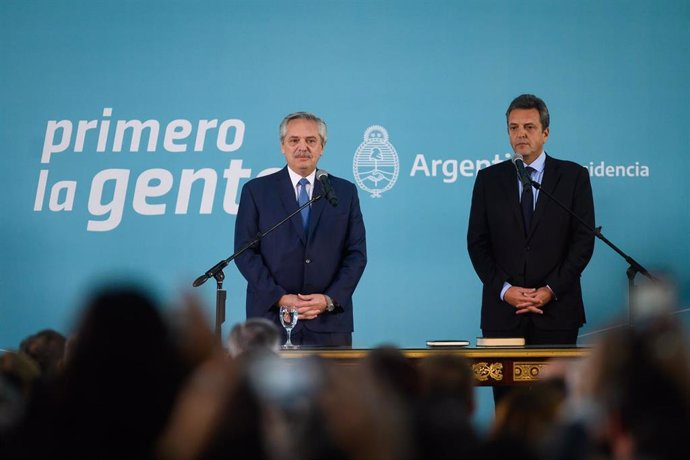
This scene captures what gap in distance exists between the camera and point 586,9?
7.98m

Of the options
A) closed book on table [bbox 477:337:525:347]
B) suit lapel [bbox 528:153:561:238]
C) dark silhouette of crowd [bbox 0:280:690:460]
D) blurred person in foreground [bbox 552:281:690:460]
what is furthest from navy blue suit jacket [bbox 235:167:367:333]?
blurred person in foreground [bbox 552:281:690:460]

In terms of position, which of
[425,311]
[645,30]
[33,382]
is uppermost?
[645,30]

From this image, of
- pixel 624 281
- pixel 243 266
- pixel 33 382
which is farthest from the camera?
pixel 624 281

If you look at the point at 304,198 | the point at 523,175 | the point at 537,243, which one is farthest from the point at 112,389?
the point at 537,243

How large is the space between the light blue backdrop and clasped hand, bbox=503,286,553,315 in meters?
1.85

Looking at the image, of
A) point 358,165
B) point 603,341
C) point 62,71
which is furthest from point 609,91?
point 603,341

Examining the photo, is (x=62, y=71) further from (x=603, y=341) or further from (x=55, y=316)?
(x=603, y=341)

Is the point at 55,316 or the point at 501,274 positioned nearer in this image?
the point at 501,274

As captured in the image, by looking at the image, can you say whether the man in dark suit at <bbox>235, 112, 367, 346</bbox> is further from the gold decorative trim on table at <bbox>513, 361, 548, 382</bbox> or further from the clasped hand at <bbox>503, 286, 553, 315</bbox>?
the gold decorative trim on table at <bbox>513, 361, 548, 382</bbox>

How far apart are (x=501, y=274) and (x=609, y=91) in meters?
2.38

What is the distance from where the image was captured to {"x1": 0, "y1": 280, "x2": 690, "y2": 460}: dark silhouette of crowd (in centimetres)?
194

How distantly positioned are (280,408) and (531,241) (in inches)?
157

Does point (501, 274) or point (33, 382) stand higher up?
point (501, 274)

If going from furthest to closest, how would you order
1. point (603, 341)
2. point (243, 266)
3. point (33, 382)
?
point (243, 266), point (33, 382), point (603, 341)
